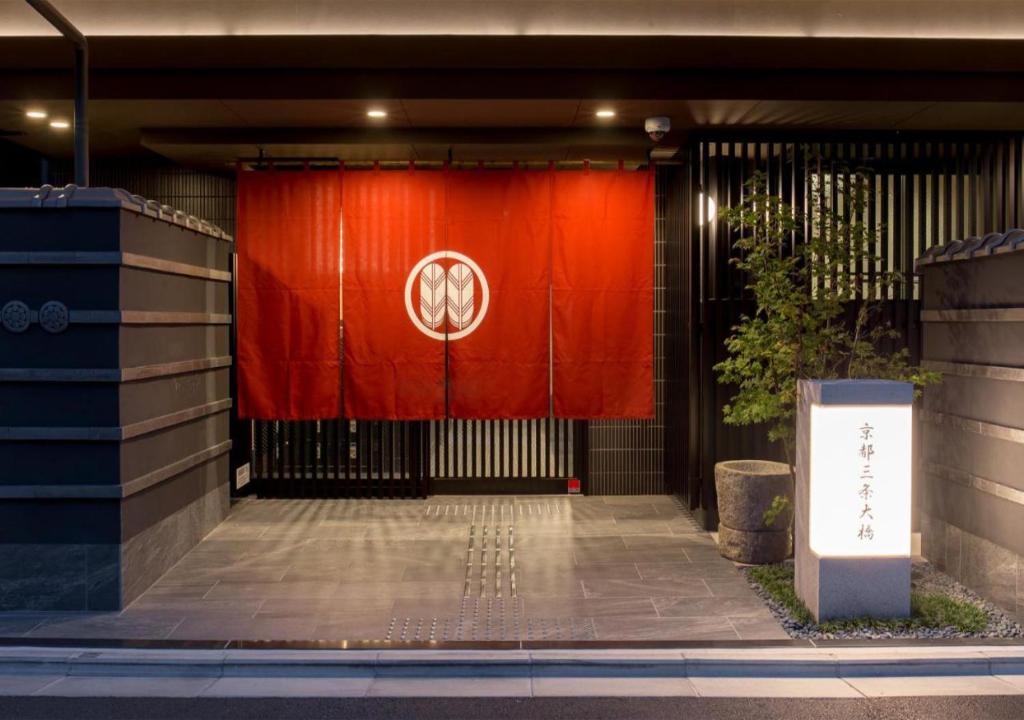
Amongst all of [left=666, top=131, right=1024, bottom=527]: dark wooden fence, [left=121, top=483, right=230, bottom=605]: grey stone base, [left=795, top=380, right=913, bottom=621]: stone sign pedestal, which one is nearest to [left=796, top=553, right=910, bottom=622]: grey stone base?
[left=795, top=380, right=913, bottom=621]: stone sign pedestal

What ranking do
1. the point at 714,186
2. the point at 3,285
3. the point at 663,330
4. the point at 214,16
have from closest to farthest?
the point at 3,285 → the point at 214,16 → the point at 714,186 → the point at 663,330

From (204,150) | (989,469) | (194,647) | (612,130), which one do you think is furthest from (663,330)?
(194,647)

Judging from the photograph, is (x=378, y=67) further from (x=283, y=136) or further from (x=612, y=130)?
(x=612, y=130)

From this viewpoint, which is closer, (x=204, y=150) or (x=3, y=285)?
(x=3, y=285)

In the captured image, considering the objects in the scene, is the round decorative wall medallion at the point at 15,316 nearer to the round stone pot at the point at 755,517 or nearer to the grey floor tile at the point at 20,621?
the grey floor tile at the point at 20,621

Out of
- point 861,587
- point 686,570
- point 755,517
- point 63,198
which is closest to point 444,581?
point 686,570

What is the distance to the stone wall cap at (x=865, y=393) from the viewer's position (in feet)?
21.5

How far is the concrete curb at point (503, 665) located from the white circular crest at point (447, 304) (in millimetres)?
4910

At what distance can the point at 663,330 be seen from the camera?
11.6 m

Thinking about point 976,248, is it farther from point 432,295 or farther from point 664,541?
point 432,295

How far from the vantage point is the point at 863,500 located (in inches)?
259

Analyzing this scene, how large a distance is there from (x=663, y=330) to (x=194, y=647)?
23.9 feet

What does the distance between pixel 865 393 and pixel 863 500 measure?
0.79 meters

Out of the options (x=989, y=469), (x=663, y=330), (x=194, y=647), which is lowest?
(x=194, y=647)
